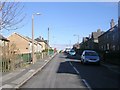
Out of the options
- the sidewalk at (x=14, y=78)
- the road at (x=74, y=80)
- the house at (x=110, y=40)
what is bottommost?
the road at (x=74, y=80)

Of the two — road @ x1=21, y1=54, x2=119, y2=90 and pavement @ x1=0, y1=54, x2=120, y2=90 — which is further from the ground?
pavement @ x1=0, y1=54, x2=120, y2=90

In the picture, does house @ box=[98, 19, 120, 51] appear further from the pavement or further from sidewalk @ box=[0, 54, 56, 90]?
sidewalk @ box=[0, 54, 56, 90]

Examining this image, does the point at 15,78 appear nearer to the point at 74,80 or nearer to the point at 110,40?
the point at 74,80

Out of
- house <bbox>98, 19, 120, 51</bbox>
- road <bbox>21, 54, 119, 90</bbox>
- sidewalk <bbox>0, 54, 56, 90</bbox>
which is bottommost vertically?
road <bbox>21, 54, 119, 90</bbox>

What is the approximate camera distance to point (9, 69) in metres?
25.5

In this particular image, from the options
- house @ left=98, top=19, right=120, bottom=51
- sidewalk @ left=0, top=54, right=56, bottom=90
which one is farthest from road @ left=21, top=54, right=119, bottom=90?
house @ left=98, top=19, right=120, bottom=51

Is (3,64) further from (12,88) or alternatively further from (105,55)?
(105,55)

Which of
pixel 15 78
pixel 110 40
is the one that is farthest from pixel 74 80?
pixel 110 40

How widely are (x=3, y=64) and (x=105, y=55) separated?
20.9 metres

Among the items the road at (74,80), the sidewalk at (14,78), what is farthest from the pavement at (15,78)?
the road at (74,80)

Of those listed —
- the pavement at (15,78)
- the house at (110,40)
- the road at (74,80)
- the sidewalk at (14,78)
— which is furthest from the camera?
the house at (110,40)

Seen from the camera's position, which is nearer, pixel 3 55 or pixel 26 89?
pixel 26 89

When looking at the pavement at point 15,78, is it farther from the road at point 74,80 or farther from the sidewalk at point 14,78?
the road at point 74,80

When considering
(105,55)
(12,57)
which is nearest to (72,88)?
(12,57)
